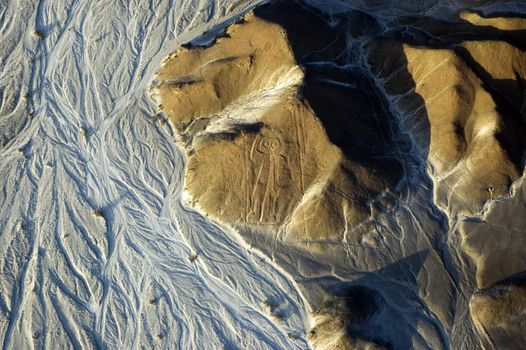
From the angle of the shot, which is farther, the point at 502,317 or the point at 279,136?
the point at 279,136

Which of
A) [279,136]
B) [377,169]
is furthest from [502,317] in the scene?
[279,136]

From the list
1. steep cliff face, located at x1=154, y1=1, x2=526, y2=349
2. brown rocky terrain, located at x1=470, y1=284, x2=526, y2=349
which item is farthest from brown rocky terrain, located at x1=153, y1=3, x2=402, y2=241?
brown rocky terrain, located at x1=470, y1=284, x2=526, y2=349

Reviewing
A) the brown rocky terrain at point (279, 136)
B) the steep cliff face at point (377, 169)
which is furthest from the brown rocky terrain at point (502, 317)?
the brown rocky terrain at point (279, 136)

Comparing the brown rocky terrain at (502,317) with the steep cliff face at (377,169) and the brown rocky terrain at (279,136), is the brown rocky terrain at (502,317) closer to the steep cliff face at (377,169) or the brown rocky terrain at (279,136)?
the steep cliff face at (377,169)

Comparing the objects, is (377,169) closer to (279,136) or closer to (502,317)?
(279,136)

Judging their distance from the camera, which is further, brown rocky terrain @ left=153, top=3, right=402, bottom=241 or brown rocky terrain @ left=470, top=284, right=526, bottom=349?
brown rocky terrain @ left=153, top=3, right=402, bottom=241

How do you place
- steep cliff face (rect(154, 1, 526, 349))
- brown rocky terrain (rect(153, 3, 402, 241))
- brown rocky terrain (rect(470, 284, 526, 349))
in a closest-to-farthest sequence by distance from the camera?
brown rocky terrain (rect(470, 284, 526, 349))
steep cliff face (rect(154, 1, 526, 349))
brown rocky terrain (rect(153, 3, 402, 241))

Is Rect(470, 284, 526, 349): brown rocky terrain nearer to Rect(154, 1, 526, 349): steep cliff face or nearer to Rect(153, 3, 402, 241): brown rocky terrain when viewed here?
A: Rect(154, 1, 526, 349): steep cliff face

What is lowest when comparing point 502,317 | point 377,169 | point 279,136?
point 502,317

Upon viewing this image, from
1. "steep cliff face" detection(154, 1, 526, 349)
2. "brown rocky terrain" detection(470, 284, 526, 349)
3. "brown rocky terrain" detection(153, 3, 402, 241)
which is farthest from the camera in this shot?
"brown rocky terrain" detection(153, 3, 402, 241)

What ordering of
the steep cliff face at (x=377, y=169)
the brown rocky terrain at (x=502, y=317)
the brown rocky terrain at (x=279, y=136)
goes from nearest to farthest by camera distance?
1. the brown rocky terrain at (x=502, y=317)
2. the steep cliff face at (x=377, y=169)
3. the brown rocky terrain at (x=279, y=136)
